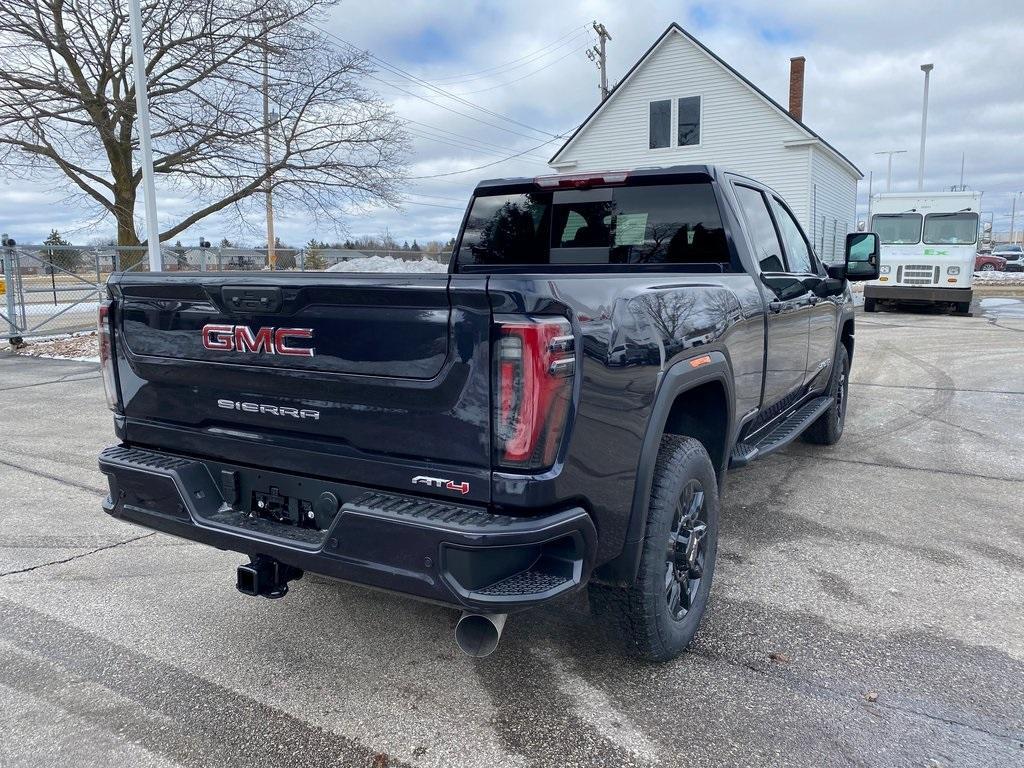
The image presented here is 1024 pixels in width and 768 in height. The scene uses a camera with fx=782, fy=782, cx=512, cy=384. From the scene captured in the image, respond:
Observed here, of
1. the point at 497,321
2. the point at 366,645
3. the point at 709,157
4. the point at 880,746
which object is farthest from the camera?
the point at 709,157

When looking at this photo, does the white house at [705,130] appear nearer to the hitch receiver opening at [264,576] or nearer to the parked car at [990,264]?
the parked car at [990,264]

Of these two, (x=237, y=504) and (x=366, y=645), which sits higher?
(x=237, y=504)

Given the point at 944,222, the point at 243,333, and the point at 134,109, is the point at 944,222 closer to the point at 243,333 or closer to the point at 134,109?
the point at 134,109

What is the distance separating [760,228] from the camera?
449 centimetres

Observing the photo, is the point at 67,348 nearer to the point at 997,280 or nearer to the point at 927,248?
the point at 927,248

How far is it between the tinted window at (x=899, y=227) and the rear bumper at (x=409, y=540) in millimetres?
19372

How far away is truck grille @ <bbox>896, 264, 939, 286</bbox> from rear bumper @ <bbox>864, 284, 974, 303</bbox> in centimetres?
14

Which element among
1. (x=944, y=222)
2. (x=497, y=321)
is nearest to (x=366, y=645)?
(x=497, y=321)

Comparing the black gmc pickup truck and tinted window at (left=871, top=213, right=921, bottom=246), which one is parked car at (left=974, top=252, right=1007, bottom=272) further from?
the black gmc pickup truck

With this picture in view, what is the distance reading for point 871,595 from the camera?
364cm

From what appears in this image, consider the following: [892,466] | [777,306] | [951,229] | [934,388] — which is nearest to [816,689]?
[777,306]

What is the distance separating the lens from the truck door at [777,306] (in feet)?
13.6

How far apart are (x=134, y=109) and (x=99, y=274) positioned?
389cm

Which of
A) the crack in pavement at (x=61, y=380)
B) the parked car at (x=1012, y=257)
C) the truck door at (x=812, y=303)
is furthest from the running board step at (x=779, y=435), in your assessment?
the parked car at (x=1012, y=257)
